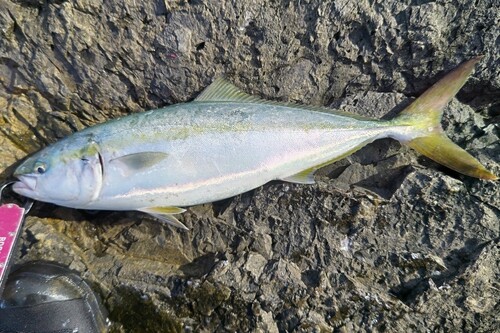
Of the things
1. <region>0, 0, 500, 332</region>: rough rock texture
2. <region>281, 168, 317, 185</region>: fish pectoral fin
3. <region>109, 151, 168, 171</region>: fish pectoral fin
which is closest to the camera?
<region>0, 0, 500, 332</region>: rough rock texture

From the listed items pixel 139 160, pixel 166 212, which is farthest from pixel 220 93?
pixel 166 212

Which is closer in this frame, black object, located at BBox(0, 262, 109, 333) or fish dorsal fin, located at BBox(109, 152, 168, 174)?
black object, located at BBox(0, 262, 109, 333)

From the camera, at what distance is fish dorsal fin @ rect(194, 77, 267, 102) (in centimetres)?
249

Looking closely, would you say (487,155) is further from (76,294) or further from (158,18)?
(76,294)

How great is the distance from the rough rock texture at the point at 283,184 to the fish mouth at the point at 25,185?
0.28 metres

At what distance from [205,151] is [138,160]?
417 mm

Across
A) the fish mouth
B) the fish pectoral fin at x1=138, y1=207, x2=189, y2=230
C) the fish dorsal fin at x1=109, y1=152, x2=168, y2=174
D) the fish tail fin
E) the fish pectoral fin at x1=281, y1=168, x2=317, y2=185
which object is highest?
the fish tail fin

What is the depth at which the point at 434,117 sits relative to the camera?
238 centimetres

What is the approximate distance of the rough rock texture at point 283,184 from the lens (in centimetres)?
214

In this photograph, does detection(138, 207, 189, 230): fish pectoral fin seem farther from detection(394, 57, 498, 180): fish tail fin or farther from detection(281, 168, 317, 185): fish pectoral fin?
detection(394, 57, 498, 180): fish tail fin

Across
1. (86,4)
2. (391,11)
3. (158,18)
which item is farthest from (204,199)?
(391,11)

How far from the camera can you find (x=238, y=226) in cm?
249

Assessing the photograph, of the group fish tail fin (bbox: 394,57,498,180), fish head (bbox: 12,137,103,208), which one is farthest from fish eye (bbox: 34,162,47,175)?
fish tail fin (bbox: 394,57,498,180)

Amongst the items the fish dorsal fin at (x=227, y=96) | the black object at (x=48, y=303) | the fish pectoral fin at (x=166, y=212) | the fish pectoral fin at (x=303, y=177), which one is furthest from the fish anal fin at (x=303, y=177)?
the black object at (x=48, y=303)
